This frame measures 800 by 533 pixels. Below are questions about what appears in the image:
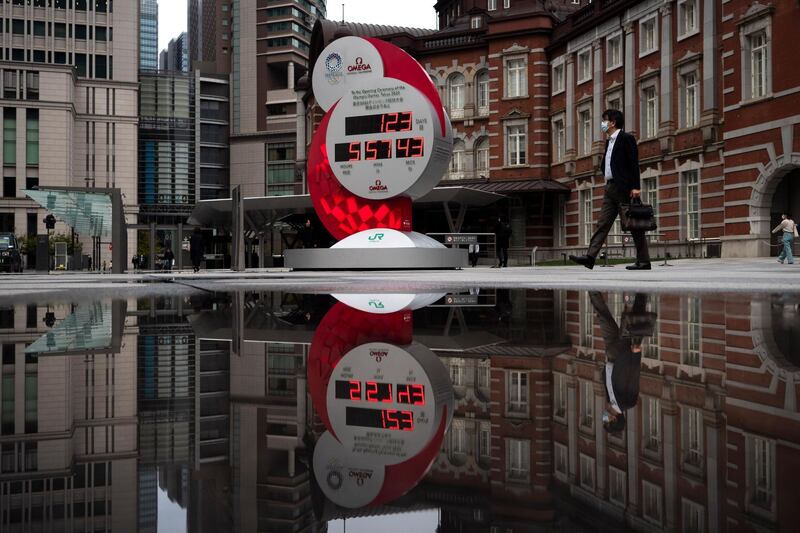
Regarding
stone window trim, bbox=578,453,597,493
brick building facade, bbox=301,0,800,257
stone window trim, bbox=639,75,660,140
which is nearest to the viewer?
stone window trim, bbox=578,453,597,493

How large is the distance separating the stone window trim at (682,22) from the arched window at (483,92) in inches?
572

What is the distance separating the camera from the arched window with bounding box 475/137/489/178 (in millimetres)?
43875

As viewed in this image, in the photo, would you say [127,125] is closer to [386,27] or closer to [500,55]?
[386,27]

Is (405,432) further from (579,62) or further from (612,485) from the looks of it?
(579,62)

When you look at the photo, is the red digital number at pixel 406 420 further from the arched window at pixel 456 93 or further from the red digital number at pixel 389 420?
the arched window at pixel 456 93

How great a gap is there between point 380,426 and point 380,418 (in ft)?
0.27

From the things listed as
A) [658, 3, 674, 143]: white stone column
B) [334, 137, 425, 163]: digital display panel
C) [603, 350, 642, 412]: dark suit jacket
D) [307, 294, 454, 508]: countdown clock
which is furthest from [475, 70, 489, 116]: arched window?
[603, 350, 642, 412]: dark suit jacket

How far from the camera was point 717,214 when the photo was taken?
28.0 m

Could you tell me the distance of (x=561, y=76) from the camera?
40.4m

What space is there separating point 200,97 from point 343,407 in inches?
3952

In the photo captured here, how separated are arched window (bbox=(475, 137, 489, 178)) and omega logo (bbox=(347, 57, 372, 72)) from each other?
68.9ft

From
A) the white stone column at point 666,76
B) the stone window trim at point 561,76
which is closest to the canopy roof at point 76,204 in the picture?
the white stone column at point 666,76

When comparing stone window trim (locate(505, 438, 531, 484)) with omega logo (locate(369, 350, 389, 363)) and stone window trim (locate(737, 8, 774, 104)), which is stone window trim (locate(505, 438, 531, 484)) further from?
stone window trim (locate(737, 8, 774, 104))

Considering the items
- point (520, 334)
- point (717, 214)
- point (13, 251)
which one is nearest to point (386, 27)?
point (13, 251)
